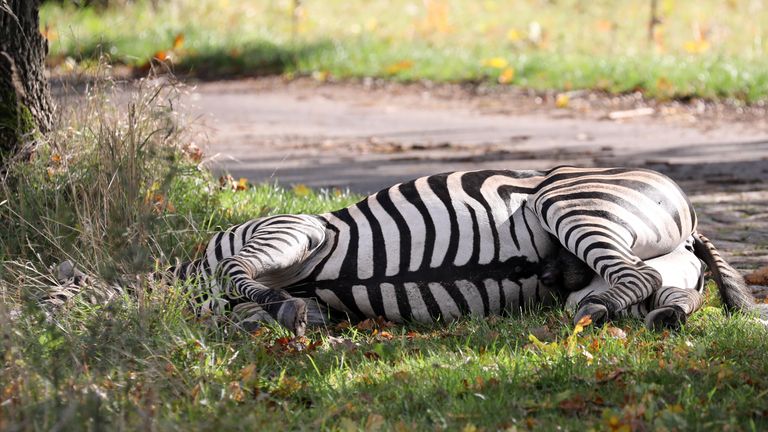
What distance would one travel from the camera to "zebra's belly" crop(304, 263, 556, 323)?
17.5 ft

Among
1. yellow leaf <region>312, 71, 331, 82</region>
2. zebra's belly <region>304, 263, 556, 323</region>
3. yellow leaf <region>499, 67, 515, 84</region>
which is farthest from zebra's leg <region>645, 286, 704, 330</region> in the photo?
yellow leaf <region>312, 71, 331, 82</region>

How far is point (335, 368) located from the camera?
460 centimetres

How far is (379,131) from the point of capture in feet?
39.5

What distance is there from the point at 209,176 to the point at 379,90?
7.59 m

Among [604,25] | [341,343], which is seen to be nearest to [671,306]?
[341,343]

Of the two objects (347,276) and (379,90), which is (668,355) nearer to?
(347,276)

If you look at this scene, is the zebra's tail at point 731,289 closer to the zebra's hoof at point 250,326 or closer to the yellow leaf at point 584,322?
Result: the yellow leaf at point 584,322

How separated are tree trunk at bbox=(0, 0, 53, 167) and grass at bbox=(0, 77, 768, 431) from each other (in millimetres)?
1256

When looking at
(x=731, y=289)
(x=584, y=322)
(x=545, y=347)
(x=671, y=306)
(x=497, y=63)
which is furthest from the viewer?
(x=497, y=63)

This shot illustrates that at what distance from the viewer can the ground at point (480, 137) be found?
8.99 meters

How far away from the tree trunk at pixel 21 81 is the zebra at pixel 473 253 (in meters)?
1.85

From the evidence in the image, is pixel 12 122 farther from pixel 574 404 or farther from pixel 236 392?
pixel 574 404

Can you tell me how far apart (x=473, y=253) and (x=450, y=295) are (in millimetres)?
237

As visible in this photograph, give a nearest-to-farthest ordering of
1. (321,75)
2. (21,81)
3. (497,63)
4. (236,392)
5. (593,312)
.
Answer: (236,392)
(593,312)
(21,81)
(497,63)
(321,75)
